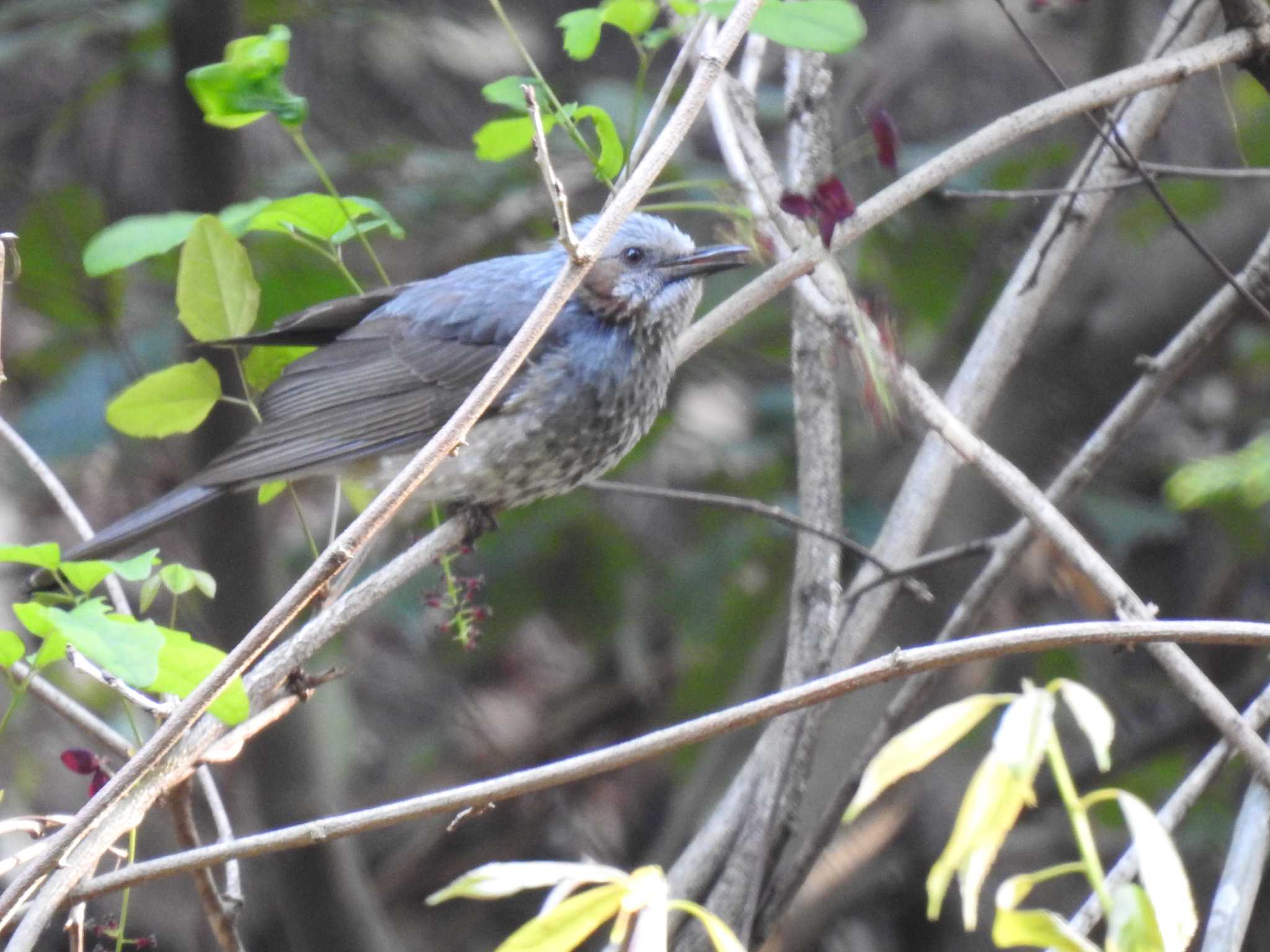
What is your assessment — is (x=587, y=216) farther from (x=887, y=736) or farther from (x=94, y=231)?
(x=94, y=231)

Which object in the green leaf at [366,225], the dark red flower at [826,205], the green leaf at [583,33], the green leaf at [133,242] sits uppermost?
the green leaf at [583,33]

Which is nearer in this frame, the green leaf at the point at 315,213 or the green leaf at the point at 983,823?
the green leaf at the point at 983,823

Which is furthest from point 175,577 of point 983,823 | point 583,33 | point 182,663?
point 983,823

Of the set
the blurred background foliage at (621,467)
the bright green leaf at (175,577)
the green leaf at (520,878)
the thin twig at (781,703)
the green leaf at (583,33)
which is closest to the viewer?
the green leaf at (520,878)

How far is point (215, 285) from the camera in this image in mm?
2535

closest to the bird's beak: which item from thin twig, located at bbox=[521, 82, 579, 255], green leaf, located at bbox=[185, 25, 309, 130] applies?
green leaf, located at bbox=[185, 25, 309, 130]

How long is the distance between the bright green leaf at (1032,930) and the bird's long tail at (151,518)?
2.45 meters

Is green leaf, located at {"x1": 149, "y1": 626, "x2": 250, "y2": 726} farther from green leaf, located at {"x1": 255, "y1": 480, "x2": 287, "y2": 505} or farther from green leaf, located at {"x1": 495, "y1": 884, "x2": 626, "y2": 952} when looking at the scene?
green leaf, located at {"x1": 255, "y1": 480, "x2": 287, "y2": 505}

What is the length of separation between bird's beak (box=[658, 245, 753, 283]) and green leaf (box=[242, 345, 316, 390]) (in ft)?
2.95

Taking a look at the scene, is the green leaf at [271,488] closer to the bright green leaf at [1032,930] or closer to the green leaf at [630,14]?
the green leaf at [630,14]

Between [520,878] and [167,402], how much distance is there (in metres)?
1.67

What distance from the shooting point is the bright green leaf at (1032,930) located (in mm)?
1103

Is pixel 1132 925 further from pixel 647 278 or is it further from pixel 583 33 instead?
pixel 647 278

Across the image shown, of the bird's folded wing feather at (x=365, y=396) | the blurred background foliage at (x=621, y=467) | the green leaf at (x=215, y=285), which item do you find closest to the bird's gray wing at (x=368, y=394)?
the bird's folded wing feather at (x=365, y=396)
